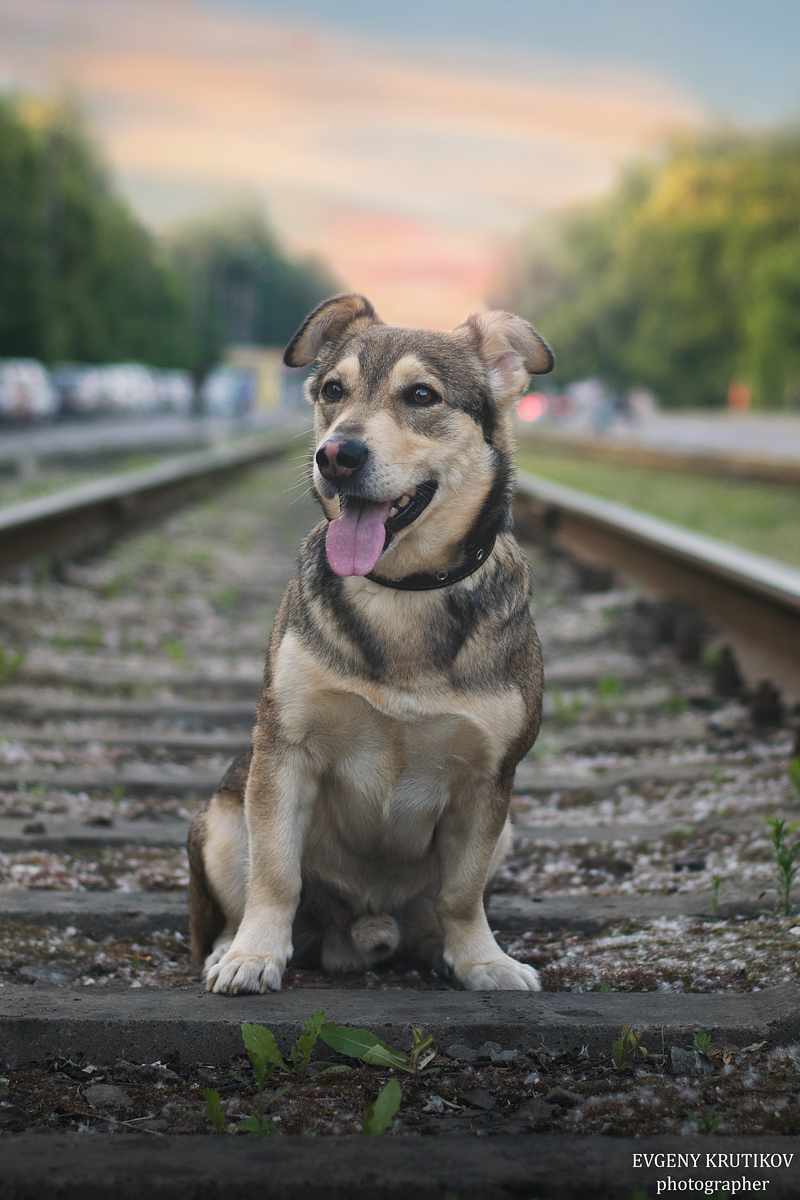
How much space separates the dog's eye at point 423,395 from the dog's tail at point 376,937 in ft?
4.58

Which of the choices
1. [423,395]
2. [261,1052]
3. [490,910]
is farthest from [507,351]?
[261,1052]

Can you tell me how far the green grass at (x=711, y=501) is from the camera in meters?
11.8

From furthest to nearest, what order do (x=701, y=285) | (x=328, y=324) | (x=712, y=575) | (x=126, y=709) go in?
(x=701, y=285) → (x=712, y=575) → (x=126, y=709) → (x=328, y=324)

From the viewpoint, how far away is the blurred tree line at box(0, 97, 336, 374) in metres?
51.8

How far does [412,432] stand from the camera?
348 centimetres

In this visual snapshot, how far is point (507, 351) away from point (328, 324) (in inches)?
22.0

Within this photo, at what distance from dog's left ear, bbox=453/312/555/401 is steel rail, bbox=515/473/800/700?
8.05ft

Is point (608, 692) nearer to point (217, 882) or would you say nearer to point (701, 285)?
point (217, 882)

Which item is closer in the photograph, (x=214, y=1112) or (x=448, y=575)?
(x=214, y=1112)

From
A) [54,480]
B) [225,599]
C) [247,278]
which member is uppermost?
[247,278]

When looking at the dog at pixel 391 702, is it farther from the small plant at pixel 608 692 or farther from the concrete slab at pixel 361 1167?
the small plant at pixel 608 692

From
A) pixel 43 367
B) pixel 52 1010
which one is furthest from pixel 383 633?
pixel 43 367

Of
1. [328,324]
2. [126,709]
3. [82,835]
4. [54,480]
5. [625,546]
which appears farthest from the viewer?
[54,480]

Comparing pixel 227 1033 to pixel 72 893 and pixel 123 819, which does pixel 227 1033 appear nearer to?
pixel 72 893
